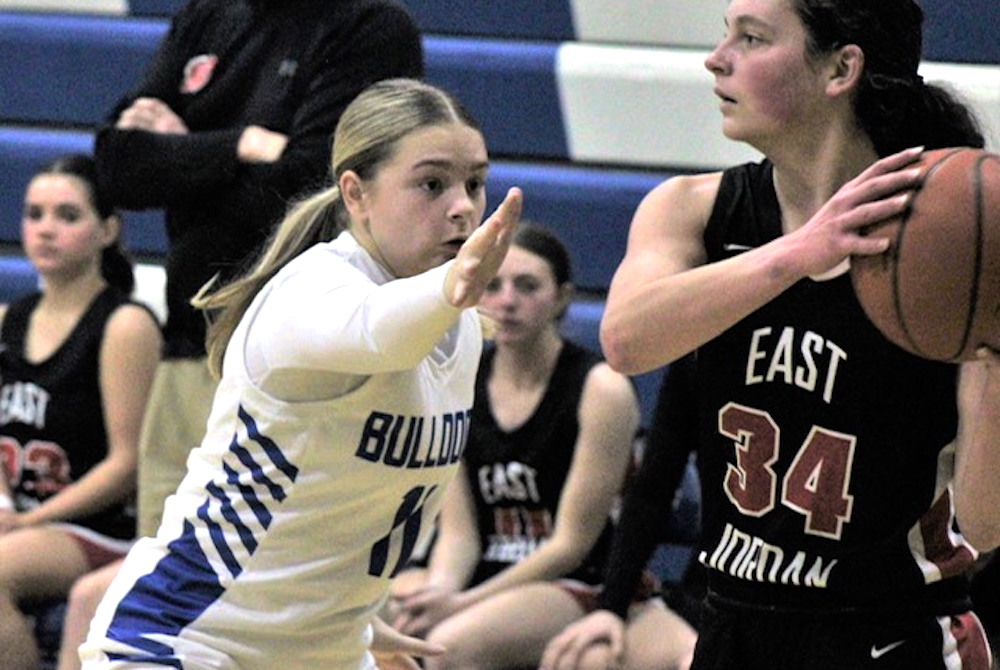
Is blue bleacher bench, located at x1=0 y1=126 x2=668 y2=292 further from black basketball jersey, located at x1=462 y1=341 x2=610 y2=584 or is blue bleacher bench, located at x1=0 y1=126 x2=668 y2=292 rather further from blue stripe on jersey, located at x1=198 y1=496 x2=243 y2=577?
blue stripe on jersey, located at x1=198 y1=496 x2=243 y2=577

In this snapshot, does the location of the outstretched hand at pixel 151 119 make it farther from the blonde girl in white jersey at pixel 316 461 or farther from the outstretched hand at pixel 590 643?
the outstretched hand at pixel 590 643

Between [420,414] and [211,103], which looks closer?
[420,414]

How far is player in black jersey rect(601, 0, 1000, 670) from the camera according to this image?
256 cm

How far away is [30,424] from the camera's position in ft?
16.8

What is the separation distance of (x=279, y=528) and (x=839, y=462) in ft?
2.74

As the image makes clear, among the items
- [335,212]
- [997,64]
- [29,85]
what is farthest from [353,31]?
[29,85]

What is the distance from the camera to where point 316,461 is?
279 centimetres


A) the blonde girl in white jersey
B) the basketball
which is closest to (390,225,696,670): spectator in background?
the blonde girl in white jersey

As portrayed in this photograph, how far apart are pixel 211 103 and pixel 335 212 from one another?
1.08 metres

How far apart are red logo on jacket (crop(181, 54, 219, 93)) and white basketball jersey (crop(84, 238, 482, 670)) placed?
1.35 m

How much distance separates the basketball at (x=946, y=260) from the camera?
7.57 feet

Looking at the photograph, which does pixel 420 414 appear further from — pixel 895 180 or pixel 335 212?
pixel 895 180

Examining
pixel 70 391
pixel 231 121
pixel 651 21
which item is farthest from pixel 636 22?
pixel 70 391

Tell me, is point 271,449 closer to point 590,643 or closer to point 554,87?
point 590,643
